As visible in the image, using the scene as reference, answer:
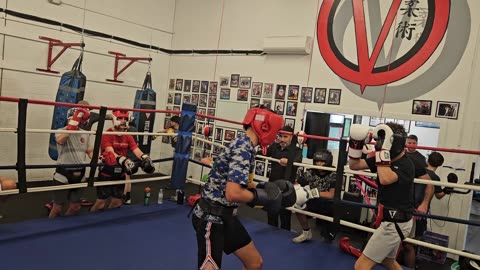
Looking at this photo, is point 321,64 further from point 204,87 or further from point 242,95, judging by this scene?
point 204,87

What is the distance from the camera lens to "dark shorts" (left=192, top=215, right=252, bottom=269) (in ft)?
6.64

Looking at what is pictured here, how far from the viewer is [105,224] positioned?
140 inches

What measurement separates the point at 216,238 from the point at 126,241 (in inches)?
57.3

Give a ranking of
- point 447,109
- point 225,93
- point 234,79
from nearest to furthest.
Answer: point 447,109
point 234,79
point 225,93

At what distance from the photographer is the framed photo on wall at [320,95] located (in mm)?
5551

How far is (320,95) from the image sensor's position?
5.58 meters

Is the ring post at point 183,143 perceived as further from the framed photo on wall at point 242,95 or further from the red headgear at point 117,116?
the framed photo on wall at point 242,95

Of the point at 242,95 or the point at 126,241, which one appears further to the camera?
the point at 242,95

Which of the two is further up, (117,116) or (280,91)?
(280,91)

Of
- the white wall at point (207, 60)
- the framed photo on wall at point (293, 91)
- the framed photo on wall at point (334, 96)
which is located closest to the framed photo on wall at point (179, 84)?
the white wall at point (207, 60)

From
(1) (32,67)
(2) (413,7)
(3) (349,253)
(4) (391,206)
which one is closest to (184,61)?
(1) (32,67)

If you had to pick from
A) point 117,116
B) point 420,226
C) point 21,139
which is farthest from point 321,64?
point 21,139

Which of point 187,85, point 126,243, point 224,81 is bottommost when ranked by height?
point 126,243

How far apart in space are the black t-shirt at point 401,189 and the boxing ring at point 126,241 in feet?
2.16
